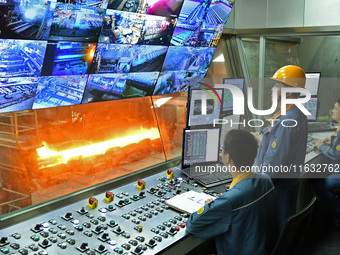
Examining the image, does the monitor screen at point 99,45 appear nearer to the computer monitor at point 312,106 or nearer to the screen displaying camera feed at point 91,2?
the screen displaying camera feed at point 91,2

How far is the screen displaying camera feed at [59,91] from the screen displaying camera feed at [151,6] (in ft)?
1.98

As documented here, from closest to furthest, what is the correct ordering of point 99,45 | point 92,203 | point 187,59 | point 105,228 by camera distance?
1. point 105,228
2. point 92,203
3. point 99,45
4. point 187,59

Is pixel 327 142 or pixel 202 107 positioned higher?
pixel 202 107

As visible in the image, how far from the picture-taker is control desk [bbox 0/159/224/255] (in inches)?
71.2

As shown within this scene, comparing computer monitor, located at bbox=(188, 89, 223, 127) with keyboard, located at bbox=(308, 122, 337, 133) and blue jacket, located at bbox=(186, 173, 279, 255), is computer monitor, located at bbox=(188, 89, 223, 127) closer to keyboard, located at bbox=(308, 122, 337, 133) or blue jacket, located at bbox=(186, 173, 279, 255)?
blue jacket, located at bbox=(186, 173, 279, 255)

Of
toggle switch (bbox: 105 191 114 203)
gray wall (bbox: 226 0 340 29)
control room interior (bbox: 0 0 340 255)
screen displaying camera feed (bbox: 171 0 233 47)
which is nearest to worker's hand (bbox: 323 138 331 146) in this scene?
control room interior (bbox: 0 0 340 255)

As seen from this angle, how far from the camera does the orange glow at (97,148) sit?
2.43 meters

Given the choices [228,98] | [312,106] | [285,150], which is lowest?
[285,150]

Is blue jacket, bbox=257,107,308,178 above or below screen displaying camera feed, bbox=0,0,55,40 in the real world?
below

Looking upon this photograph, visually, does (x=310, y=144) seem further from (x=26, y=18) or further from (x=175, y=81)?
(x=26, y=18)

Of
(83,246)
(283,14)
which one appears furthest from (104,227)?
(283,14)

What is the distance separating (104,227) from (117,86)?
1.43 meters

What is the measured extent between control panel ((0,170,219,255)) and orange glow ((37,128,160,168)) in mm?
349

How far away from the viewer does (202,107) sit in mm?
3043
